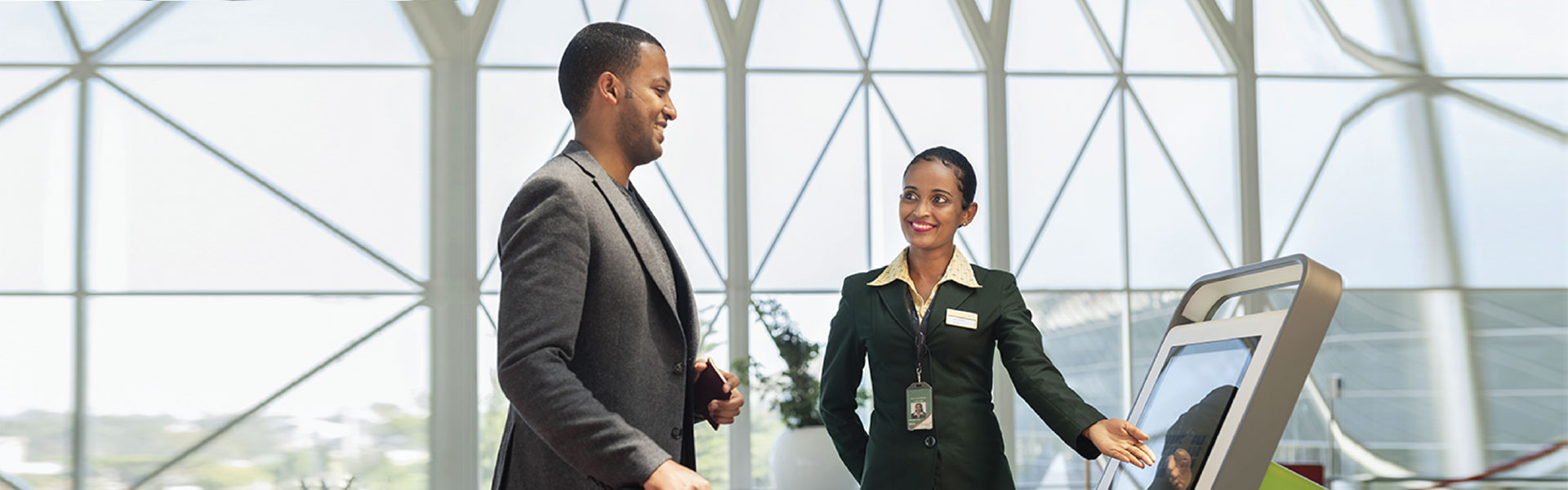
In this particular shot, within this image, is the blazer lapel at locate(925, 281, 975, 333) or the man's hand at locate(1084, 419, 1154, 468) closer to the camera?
the man's hand at locate(1084, 419, 1154, 468)

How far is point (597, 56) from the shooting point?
1681 mm

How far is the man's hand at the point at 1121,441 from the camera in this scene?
202cm

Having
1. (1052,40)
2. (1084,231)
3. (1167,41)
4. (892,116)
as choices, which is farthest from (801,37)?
(1167,41)

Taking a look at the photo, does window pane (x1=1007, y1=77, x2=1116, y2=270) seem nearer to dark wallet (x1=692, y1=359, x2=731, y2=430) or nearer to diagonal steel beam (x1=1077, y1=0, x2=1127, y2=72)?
diagonal steel beam (x1=1077, y1=0, x2=1127, y2=72)

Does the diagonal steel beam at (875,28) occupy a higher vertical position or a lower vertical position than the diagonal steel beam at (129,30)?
higher

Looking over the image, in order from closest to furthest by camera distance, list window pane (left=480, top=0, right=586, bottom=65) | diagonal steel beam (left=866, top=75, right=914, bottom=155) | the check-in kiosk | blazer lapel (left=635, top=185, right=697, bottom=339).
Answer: the check-in kiosk, blazer lapel (left=635, top=185, right=697, bottom=339), window pane (left=480, top=0, right=586, bottom=65), diagonal steel beam (left=866, top=75, right=914, bottom=155)

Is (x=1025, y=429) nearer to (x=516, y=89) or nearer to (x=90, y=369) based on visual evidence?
(x=516, y=89)

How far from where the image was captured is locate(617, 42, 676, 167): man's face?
1688mm

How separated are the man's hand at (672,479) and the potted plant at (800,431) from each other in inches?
186

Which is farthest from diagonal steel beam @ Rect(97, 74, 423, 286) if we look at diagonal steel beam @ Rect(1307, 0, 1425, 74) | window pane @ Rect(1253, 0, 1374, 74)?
diagonal steel beam @ Rect(1307, 0, 1425, 74)

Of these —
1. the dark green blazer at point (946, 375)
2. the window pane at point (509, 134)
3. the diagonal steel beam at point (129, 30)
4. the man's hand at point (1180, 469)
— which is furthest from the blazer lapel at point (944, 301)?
the diagonal steel beam at point (129, 30)

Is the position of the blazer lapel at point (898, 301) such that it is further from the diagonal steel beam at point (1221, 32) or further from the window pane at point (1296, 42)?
the window pane at point (1296, 42)

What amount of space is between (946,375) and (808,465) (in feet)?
12.0

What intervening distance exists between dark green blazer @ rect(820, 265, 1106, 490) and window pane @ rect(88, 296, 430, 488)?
15.1ft
